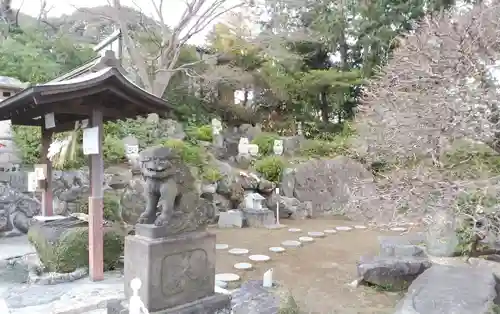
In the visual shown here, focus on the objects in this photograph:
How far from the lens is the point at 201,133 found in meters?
13.4

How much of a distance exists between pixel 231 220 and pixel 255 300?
587 cm

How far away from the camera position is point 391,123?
428cm

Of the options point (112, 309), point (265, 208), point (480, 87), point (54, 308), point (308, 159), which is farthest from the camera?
point (308, 159)

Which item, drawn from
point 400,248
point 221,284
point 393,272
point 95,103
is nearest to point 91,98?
point 95,103

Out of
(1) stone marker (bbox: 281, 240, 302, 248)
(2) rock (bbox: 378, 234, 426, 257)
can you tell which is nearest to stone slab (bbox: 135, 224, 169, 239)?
(2) rock (bbox: 378, 234, 426, 257)

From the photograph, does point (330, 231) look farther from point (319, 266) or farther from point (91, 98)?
point (91, 98)

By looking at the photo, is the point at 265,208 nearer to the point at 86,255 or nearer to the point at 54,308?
the point at 86,255

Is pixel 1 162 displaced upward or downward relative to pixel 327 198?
upward

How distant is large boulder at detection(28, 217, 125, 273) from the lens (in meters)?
5.12

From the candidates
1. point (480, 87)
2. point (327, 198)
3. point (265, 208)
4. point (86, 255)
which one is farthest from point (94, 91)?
point (327, 198)

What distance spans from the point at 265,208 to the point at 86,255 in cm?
606

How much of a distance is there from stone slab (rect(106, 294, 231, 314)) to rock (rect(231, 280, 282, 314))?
0.54 feet

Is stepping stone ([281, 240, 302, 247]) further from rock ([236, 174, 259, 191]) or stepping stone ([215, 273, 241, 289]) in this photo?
rock ([236, 174, 259, 191])

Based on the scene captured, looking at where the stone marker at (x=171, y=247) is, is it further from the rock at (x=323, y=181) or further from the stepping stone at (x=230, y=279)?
the rock at (x=323, y=181)
